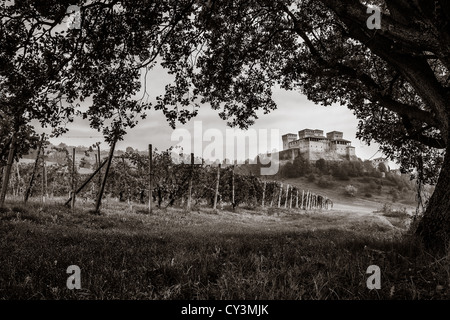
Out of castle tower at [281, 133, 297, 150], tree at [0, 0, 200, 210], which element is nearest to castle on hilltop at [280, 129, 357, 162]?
castle tower at [281, 133, 297, 150]

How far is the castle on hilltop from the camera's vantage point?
148 meters

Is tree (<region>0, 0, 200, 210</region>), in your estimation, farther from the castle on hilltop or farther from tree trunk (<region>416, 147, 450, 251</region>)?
the castle on hilltop

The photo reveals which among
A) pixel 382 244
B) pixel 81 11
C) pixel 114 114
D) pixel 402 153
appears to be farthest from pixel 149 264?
pixel 402 153

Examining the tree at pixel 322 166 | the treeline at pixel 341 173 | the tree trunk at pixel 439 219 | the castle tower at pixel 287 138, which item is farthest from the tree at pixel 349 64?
the castle tower at pixel 287 138

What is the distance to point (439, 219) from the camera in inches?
184

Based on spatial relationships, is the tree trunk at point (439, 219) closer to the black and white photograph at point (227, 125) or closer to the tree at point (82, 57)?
the black and white photograph at point (227, 125)

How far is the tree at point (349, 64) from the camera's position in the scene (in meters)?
4.83

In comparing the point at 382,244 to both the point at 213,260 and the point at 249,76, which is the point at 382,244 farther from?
the point at 249,76

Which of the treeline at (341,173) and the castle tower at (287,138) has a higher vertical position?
the castle tower at (287,138)

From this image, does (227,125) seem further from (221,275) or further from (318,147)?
(318,147)

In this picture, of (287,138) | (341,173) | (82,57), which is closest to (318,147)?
(287,138)

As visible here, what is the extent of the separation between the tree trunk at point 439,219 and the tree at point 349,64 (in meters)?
0.01

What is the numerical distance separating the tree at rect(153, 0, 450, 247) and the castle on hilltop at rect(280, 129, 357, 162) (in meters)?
134
